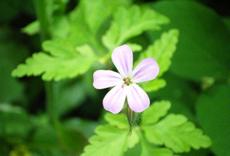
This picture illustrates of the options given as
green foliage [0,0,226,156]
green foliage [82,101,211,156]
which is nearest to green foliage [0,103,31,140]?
green foliage [0,0,226,156]

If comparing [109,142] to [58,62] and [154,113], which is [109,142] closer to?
[154,113]

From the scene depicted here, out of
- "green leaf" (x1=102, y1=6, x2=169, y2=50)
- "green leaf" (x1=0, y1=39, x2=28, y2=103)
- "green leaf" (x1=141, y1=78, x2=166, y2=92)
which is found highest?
"green leaf" (x1=0, y1=39, x2=28, y2=103)

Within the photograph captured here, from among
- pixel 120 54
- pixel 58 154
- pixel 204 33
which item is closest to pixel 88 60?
pixel 120 54

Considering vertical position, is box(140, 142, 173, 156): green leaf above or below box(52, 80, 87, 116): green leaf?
below

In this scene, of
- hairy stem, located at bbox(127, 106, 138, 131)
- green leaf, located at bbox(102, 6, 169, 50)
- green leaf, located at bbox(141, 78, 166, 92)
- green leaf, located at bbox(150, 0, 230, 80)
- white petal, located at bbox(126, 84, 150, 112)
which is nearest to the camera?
white petal, located at bbox(126, 84, 150, 112)

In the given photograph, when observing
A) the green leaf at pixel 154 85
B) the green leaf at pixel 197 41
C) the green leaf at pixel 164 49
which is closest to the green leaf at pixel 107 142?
the green leaf at pixel 154 85

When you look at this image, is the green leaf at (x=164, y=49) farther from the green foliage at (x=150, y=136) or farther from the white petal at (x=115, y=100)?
the white petal at (x=115, y=100)

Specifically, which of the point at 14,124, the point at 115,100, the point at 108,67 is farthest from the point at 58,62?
the point at 14,124

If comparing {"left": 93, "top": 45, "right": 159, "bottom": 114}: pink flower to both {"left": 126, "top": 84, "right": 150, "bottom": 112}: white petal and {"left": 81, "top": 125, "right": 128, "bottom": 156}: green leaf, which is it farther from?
{"left": 81, "top": 125, "right": 128, "bottom": 156}: green leaf
